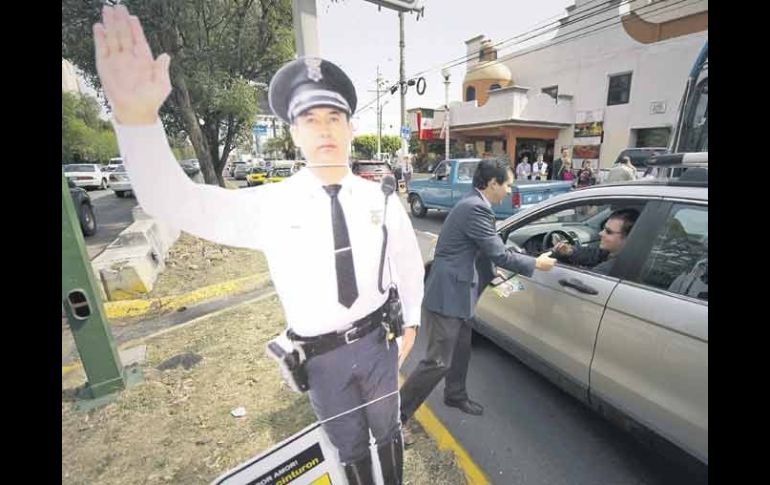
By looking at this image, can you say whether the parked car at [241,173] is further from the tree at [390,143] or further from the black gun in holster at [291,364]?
the tree at [390,143]

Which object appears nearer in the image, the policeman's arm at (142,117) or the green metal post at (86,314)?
the policeman's arm at (142,117)

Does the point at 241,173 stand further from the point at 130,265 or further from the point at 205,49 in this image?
the point at 205,49

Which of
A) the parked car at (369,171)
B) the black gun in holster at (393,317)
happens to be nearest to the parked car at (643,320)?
the black gun in holster at (393,317)

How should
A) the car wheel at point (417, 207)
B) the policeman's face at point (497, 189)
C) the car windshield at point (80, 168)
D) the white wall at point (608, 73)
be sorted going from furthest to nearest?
1. the car windshield at point (80, 168)
2. the white wall at point (608, 73)
3. the car wheel at point (417, 207)
4. the policeman's face at point (497, 189)

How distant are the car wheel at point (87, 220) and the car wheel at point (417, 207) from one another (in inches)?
302

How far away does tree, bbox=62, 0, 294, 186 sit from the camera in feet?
6.48

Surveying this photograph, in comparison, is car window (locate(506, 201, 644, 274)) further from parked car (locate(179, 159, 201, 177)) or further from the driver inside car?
parked car (locate(179, 159, 201, 177))

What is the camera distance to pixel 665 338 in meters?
1.69

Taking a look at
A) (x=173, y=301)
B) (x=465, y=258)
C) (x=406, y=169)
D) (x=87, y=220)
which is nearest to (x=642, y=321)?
(x=465, y=258)

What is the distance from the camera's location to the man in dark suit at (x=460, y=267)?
2137 mm

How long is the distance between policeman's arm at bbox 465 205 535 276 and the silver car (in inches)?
13.1

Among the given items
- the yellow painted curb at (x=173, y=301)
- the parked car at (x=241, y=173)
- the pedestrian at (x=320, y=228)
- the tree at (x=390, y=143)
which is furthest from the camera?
the tree at (x=390, y=143)

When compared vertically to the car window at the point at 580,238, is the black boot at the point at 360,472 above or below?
below
